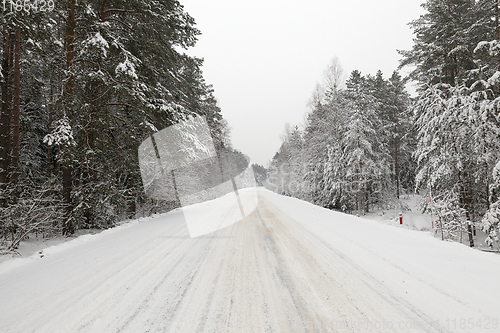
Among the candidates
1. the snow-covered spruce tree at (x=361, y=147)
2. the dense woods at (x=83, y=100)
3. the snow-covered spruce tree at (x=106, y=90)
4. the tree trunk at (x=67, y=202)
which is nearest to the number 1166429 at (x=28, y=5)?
the dense woods at (x=83, y=100)

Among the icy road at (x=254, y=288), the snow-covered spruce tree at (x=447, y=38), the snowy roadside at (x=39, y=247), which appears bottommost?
the snowy roadside at (x=39, y=247)

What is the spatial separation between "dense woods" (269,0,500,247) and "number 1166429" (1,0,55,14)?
13156 mm

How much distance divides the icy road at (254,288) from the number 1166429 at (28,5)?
6150 mm

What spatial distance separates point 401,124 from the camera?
23750mm

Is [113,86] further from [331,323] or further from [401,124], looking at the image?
[401,124]

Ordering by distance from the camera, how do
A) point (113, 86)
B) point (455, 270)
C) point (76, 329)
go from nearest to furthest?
point (76, 329) < point (455, 270) < point (113, 86)

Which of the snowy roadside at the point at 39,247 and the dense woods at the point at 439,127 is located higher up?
the dense woods at the point at 439,127

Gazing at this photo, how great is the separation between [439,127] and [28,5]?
15585 mm

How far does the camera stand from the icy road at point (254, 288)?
2359 mm

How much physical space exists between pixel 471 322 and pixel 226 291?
9.44 ft

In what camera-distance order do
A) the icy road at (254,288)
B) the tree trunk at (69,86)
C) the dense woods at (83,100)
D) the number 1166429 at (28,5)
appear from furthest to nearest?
1. the tree trunk at (69,86)
2. the dense woods at (83,100)
3. the number 1166429 at (28,5)
4. the icy road at (254,288)

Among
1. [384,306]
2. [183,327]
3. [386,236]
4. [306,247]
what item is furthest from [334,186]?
[183,327]

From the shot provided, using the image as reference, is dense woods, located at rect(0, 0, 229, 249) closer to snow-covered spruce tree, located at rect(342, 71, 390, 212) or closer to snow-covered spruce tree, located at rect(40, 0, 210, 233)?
snow-covered spruce tree, located at rect(40, 0, 210, 233)

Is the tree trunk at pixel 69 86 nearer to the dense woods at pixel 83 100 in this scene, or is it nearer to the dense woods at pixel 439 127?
the dense woods at pixel 83 100
